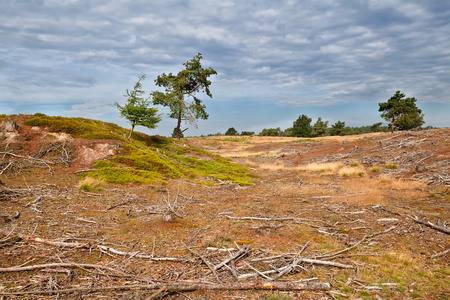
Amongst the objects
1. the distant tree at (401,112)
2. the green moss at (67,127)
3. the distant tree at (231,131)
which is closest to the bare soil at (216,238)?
the green moss at (67,127)

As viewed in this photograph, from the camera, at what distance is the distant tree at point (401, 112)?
176ft

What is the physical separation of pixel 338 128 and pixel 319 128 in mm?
6501

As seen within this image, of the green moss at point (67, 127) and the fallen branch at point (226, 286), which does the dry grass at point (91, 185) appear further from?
the fallen branch at point (226, 286)

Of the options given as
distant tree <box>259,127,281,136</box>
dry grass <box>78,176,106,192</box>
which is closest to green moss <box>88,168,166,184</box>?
dry grass <box>78,176,106,192</box>

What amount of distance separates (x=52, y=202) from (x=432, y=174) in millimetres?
20339

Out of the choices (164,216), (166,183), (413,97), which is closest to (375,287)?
(164,216)

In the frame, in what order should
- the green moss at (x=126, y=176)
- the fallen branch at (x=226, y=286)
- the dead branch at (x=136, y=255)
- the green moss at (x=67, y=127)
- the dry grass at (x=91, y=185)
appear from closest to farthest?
the fallen branch at (x=226, y=286) < the dead branch at (x=136, y=255) < the dry grass at (x=91, y=185) < the green moss at (x=126, y=176) < the green moss at (x=67, y=127)

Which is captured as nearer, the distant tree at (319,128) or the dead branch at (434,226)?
the dead branch at (434,226)

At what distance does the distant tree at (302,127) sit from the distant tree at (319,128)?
7.15 ft

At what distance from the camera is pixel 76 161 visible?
49.1 feet

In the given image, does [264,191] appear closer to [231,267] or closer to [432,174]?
[231,267]

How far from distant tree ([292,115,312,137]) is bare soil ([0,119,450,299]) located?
7107 centimetres

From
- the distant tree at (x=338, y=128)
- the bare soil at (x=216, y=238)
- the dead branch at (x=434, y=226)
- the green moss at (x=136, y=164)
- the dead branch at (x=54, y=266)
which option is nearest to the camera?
the bare soil at (x=216, y=238)

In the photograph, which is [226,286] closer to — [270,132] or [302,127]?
[302,127]
